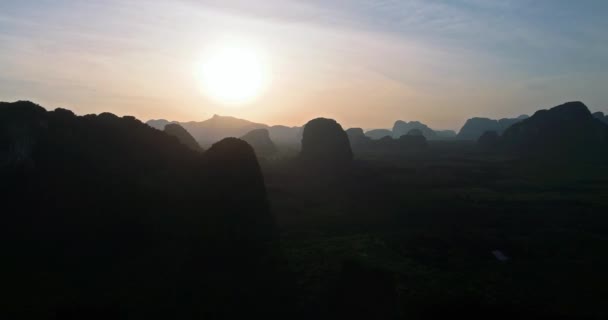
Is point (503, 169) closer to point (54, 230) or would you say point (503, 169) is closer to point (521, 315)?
point (521, 315)

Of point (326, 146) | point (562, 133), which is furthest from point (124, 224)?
point (562, 133)

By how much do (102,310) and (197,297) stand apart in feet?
23.5

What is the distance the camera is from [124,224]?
4022 cm

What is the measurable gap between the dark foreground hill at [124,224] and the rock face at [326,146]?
6095 cm

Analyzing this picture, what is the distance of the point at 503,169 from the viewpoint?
379ft

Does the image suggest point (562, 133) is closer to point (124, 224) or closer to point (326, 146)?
point (326, 146)

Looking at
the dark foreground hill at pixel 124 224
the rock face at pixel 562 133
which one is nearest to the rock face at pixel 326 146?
the dark foreground hill at pixel 124 224

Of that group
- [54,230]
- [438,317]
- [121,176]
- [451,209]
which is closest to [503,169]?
[451,209]

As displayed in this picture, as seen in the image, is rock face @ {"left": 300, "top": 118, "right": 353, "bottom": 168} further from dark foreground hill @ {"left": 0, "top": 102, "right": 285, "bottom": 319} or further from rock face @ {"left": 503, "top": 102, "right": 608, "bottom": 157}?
rock face @ {"left": 503, "top": 102, "right": 608, "bottom": 157}

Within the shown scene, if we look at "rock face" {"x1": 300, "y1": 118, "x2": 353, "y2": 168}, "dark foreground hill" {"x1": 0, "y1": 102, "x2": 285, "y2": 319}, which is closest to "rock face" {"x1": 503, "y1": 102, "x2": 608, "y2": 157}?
"rock face" {"x1": 300, "y1": 118, "x2": 353, "y2": 168}

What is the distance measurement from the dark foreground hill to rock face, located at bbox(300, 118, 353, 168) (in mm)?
60953

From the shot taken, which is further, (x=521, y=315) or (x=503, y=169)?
(x=503, y=169)

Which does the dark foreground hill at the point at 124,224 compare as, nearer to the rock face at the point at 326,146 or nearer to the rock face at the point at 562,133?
the rock face at the point at 326,146

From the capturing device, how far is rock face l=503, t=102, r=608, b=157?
492ft
